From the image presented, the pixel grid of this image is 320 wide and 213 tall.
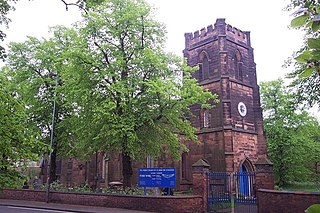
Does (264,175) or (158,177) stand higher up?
(264,175)

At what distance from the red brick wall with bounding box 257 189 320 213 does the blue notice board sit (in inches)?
197

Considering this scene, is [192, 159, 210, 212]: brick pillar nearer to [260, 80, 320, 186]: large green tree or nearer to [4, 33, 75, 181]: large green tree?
[4, 33, 75, 181]: large green tree

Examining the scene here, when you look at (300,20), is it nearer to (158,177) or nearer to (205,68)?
(158,177)

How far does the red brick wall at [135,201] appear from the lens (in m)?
16.2

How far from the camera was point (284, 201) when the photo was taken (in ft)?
45.6

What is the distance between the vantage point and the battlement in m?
27.0

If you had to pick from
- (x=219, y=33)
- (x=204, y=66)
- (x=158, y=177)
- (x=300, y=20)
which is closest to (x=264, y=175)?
(x=158, y=177)

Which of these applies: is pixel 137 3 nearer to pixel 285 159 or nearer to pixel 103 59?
pixel 103 59

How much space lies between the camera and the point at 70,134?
25.7m

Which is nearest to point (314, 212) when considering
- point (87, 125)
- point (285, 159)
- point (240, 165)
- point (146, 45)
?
point (87, 125)

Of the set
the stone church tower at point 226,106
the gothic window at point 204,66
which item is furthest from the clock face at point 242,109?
the gothic window at point 204,66

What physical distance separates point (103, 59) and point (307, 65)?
19.8m

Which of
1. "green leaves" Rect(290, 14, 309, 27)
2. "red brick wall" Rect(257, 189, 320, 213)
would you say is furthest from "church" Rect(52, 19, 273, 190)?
"green leaves" Rect(290, 14, 309, 27)

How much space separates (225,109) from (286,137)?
11609 millimetres
